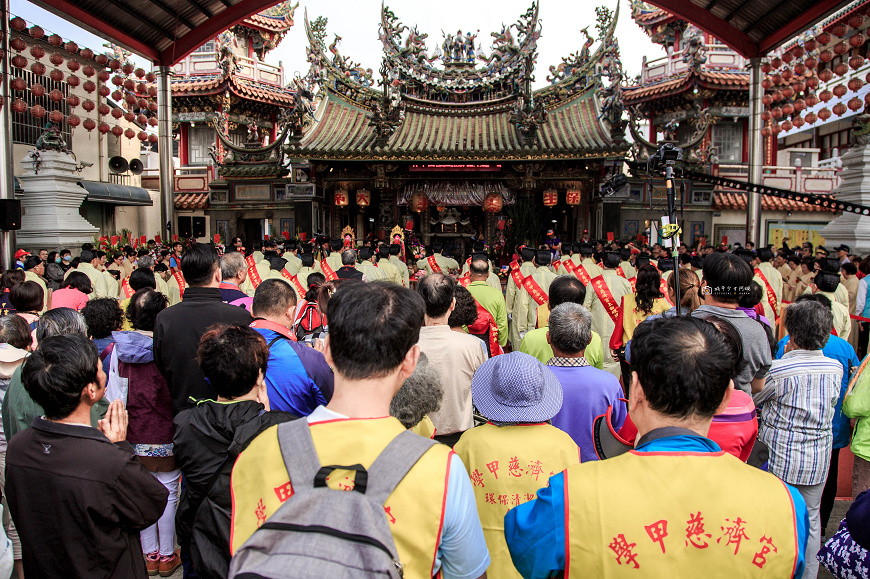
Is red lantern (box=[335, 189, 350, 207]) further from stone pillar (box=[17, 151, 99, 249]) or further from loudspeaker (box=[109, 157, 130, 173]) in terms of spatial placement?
loudspeaker (box=[109, 157, 130, 173])

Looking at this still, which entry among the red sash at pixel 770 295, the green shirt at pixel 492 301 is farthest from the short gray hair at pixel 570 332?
the red sash at pixel 770 295

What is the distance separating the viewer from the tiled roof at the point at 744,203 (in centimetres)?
1623

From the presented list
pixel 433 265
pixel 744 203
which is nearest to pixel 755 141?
pixel 744 203

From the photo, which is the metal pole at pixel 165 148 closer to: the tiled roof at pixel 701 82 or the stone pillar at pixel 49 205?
the stone pillar at pixel 49 205

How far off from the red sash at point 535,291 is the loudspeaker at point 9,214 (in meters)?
9.35

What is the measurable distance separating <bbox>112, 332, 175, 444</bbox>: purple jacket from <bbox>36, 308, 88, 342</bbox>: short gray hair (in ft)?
0.89

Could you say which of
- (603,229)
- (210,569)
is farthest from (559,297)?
(603,229)

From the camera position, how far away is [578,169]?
14.6 metres

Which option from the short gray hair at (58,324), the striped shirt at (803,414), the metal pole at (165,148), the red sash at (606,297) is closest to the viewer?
the striped shirt at (803,414)

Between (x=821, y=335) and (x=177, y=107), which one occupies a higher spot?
(x=177, y=107)

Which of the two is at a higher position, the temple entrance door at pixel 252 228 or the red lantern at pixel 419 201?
the red lantern at pixel 419 201

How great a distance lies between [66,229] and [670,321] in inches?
527

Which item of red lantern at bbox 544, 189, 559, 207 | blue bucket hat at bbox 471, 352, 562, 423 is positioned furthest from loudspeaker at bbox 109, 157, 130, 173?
blue bucket hat at bbox 471, 352, 562, 423

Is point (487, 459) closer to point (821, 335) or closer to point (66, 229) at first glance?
point (821, 335)
